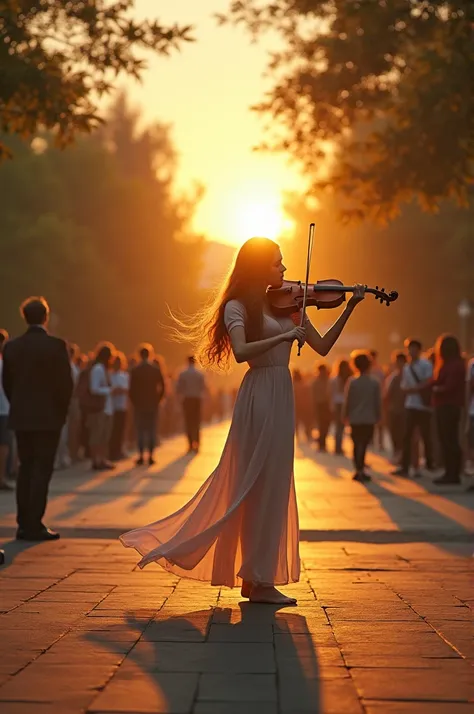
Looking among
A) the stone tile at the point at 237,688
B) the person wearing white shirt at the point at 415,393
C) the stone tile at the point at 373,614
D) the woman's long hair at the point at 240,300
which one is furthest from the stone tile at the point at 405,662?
the person wearing white shirt at the point at 415,393

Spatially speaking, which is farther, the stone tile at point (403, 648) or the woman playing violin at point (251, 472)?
the woman playing violin at point (251, 472)

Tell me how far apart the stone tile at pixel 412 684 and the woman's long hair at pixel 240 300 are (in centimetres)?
268

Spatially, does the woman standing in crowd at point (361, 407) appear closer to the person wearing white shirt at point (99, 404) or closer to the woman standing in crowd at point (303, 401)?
the person wearing white shirt at point (99, 404)

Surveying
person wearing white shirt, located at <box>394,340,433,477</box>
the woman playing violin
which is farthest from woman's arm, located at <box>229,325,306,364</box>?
person wearing white shirt, located at <box>394,340,433,477</box>

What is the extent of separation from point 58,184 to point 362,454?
132ft

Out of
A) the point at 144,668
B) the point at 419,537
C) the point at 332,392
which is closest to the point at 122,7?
the point at 419,537

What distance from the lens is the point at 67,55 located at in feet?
51.3

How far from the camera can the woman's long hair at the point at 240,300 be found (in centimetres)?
794

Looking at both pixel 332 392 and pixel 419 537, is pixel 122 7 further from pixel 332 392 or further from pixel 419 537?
pixel 332 392

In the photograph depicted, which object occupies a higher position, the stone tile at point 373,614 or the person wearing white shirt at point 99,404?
the person wearing white shirt at point 99,404

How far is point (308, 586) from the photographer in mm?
8625

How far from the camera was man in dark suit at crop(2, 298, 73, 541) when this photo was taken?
37.9 ft

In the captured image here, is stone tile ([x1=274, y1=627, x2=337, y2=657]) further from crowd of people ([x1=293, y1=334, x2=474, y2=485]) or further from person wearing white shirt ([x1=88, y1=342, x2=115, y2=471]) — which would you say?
person wearing white shirt ([x1=88, y1=342, x2=115, y2=471])

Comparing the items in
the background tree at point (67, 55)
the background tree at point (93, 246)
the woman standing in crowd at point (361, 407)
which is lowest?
the woman standing in crowd at point (361, 407)
